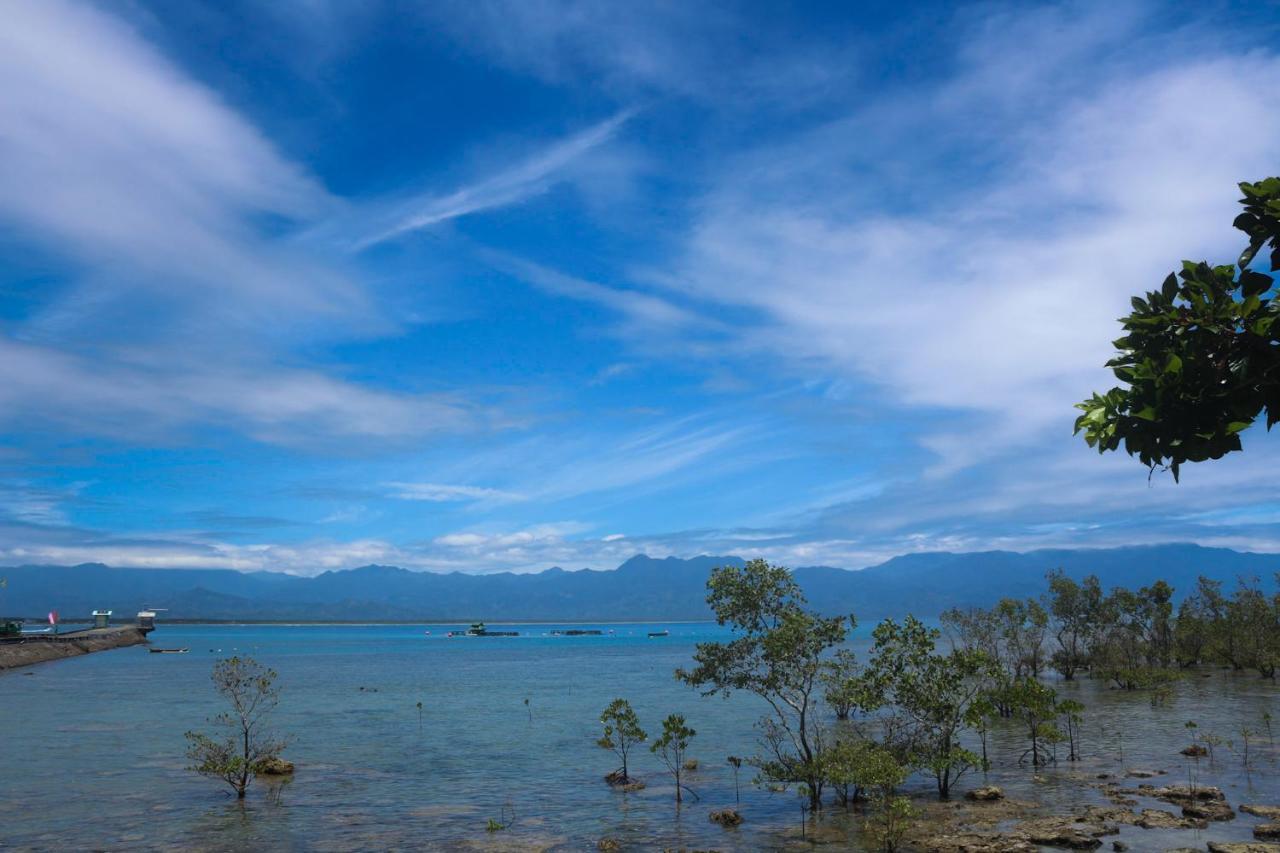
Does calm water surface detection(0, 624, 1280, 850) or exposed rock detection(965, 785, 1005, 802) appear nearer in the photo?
calm water surface detection(0, 624, 1280, 850)

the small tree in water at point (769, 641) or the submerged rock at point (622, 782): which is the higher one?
the small tree in water at point (769, 641)

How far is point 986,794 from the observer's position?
34.9 metres

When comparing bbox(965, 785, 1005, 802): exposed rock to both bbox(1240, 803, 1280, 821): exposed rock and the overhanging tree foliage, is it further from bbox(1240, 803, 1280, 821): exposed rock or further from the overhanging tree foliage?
the overhanging tree foliage

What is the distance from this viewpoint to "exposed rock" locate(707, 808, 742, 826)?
33750 millimetres

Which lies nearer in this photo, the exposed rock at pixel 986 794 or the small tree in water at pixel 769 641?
the small tree in water at pixel 769 641

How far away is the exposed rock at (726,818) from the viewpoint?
111 feet

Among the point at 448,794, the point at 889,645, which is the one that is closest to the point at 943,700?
the point at 889,645

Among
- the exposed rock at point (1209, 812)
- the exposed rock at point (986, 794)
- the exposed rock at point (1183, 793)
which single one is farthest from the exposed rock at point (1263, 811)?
the exposed rock at point (986, 794)

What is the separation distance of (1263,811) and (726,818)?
20.0 metres

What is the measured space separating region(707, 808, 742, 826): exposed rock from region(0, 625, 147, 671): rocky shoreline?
11199 centimetres

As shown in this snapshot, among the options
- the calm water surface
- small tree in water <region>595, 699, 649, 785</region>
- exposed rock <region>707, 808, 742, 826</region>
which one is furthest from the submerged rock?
exposed rock <region>707, 808, 742, 826</region>

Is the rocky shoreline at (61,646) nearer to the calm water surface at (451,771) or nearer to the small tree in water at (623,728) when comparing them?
the calm water surface at (451,771)

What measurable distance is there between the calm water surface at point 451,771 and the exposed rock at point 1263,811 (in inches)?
42.0

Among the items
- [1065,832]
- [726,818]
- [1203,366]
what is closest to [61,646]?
[726,818]
